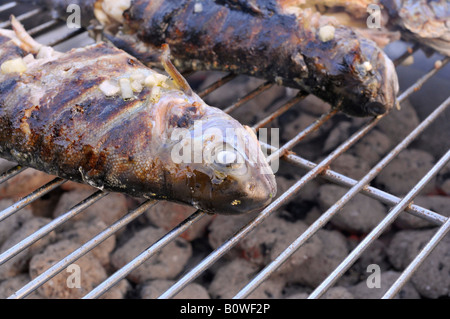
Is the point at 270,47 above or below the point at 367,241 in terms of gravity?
above

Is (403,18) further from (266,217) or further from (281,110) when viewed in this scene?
(266,217)

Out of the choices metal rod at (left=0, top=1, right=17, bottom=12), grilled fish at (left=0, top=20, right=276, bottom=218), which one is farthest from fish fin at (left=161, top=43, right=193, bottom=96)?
metal rod at (left=0, top=1, right=17, bottom=12)

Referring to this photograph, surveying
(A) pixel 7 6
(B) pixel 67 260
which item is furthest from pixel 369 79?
(A) pixel 7 6

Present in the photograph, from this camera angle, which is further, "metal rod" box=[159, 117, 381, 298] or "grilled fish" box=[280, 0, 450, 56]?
"grilled fish" box=[280, 0, 450, 56]

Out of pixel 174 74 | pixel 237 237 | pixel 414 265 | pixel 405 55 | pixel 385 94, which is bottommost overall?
pixel 414 265

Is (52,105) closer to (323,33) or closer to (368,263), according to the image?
(323,33)

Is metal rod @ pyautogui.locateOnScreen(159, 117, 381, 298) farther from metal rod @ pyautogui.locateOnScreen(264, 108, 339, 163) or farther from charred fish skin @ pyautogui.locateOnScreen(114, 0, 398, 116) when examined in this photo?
charred fish skin @ pyautogui.locateOnScreen(114, 0, 398, 116)

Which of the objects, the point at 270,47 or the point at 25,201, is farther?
the point at 270,47
